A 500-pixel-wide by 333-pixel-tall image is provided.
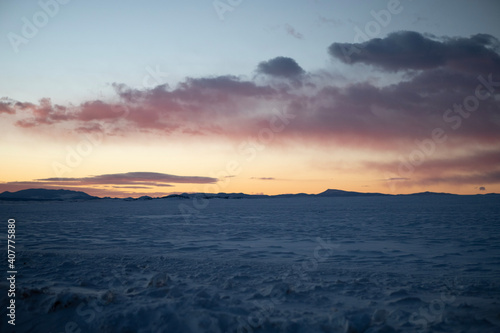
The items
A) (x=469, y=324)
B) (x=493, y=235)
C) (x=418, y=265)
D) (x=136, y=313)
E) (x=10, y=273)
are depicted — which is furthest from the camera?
(x=493, y=235)

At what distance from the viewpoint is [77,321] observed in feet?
19.6

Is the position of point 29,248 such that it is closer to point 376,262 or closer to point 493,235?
point 376,262

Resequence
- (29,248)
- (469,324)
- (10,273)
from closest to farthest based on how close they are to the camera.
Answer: (469,324) < (10,273) < (29,248)

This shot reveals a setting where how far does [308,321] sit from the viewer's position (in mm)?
5887

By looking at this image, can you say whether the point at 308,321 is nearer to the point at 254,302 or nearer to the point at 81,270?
the point at 254,302

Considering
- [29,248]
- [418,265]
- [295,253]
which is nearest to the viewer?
[418,265]

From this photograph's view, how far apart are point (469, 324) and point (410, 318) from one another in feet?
3.31

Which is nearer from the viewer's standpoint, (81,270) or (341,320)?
(341,320)

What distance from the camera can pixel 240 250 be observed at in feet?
47.2

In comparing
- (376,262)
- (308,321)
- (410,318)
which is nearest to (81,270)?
(308,321)

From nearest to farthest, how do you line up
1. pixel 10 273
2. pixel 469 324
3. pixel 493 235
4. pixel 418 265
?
pixel 469 324, pixel 10 273, pixel 418 265, pixel 493 235

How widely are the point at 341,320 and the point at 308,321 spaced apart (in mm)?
649

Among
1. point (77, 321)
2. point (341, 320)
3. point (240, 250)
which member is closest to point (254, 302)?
point (341, 320)

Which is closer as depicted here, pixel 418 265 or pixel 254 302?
pixel 254 302
